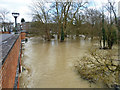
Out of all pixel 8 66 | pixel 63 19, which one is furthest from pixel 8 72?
pixel 63 19

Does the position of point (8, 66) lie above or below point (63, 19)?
below

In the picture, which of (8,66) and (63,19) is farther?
(63,19)

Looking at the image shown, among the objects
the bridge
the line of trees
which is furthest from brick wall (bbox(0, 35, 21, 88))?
the line of trees

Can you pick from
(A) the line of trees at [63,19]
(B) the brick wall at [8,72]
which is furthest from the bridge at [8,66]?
(A) the line of trees at [63,19]

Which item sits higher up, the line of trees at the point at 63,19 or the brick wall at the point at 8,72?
the line of trees at the point at 63,19

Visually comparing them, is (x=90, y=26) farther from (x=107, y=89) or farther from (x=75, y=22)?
(x=107, y=89)

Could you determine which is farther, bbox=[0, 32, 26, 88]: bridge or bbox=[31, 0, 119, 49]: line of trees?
bbox=[31, 0, 119, 49]: line of trees

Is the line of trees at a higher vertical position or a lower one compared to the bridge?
higher

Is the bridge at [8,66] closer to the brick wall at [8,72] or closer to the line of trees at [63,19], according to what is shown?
the brick wall at [8,72]

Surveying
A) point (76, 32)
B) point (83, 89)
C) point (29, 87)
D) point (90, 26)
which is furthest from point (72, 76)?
point (76, 32)

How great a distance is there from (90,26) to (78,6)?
17.5 feet

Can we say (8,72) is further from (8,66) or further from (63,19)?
(63,19)

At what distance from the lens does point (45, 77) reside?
6.77 m

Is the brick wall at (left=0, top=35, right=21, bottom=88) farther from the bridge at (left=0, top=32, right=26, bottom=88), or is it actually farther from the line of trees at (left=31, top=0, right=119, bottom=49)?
the line of trees at (left=31, top=0, right=119, bottom=49)
